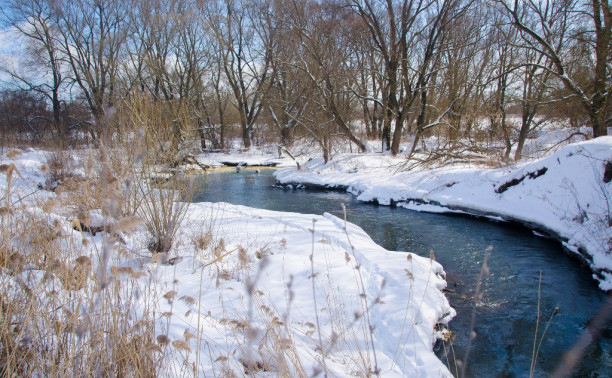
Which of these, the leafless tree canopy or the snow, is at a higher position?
the leafless tree canopy

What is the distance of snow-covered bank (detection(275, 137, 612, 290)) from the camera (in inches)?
250

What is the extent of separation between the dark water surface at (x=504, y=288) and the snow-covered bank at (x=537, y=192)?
38cm

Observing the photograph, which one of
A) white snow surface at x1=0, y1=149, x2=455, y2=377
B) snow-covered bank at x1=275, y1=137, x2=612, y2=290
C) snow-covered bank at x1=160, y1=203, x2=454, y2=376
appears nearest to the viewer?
white snow surface at x1=0, y1=149, x2=455, y2=377

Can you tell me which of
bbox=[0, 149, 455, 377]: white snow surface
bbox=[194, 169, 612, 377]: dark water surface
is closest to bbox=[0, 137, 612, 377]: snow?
bbox=[0, 149, 455, 377]: white snow surface

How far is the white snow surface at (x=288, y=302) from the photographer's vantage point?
2.23 meters

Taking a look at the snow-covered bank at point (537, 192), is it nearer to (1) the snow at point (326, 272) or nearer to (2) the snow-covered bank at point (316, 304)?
(1) the snow at point (326, 272)

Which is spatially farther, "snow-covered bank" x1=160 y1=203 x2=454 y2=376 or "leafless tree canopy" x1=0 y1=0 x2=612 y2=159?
"leafless tree canopy" x1=0 y1=0 x2=612 y2=159

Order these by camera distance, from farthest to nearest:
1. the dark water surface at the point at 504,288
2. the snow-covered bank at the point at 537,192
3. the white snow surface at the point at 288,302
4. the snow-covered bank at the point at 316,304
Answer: the snow-covered bank at the point at 537,192
the dark water surface at the point at 504,288
the snow-covered bank at the point at 316,304
the white snow surface at the point at 288,302

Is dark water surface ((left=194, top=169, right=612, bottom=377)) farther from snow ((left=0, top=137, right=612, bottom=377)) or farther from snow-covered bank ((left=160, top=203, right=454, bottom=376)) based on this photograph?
snow-covered bank ((left=160, top=203, right=454, bottom=376))

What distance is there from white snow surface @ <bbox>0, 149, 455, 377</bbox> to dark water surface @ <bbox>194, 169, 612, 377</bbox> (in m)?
0.48

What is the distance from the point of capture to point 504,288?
5402 millimetres

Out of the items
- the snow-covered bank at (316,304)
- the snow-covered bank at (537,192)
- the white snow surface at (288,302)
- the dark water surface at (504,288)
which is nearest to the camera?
the white snow surface at (288,302)

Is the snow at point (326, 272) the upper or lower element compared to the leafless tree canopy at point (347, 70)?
lower

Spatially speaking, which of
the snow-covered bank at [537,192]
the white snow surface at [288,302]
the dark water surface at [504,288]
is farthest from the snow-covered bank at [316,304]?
the snow-covered bank at [537,192]
